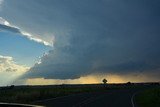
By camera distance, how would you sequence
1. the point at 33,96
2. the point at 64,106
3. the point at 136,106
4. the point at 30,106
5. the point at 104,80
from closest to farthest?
the point at 30,106 → the point at 64,106 → the point at 136,106 → the point at 33,96 → the point at 104,80

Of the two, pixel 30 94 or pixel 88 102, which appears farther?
pixel 30 94

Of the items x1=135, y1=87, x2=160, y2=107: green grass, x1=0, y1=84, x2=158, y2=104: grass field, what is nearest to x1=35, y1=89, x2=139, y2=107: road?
x1=135, y1=87, x2=160, y2=107: green grass

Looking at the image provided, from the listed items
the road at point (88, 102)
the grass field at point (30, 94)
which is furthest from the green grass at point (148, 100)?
the grass field at point (30, 94)

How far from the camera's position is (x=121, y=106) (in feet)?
105

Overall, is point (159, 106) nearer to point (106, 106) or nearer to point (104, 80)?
point (106, 106)

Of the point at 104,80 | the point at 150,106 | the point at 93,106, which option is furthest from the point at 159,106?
the point at 104,80

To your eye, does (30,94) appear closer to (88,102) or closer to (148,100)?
(88,102)

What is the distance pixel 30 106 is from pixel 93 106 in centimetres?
2730

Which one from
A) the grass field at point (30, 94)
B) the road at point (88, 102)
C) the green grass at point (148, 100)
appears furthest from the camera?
the grass field at point (30, 94)

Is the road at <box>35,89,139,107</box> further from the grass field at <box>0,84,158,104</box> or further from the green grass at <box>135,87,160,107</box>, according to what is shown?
the grass field at <box>0,84,158,104</box>

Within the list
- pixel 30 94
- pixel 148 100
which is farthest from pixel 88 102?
pixel 30 94

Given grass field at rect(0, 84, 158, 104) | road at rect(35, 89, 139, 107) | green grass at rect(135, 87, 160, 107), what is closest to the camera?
road at rect(35, 89, 139, 107)

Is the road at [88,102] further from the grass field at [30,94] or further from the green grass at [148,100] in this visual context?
the grass field at [30,94]

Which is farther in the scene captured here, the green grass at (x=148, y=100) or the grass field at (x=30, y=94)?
the grass field at (x=30, y=94)
